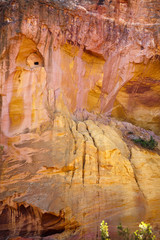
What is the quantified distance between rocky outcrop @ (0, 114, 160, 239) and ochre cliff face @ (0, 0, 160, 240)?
1.5 inches

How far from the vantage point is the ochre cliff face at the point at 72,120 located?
9.38 meters

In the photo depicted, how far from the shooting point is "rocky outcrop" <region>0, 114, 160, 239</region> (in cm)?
919

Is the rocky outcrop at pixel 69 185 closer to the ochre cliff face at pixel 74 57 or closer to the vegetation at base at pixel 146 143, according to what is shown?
the ochre cliff face at pixel 74 57

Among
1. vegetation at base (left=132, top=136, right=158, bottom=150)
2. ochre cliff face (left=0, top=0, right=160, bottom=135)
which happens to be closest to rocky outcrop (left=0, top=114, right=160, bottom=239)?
ochre cliff face (left=0, top=0, right=160, bottom=135)

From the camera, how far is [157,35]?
13664 millimetres

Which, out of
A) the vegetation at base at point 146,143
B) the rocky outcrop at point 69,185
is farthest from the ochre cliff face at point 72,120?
the vegetation at base at point 146,143

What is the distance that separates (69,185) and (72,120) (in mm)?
3127

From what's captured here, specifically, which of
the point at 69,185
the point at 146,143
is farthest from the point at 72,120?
the point at 146,143

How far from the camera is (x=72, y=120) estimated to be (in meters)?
11.6

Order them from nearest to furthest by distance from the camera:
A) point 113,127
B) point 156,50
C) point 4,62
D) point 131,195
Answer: point 131,195
point 4,62
point 113,127
point 156,50

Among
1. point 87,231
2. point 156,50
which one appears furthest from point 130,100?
point 87,231

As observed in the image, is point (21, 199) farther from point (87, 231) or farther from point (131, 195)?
point (131, 195)

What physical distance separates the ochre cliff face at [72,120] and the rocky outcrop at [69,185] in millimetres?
37

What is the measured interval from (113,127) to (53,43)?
16.2 ft
